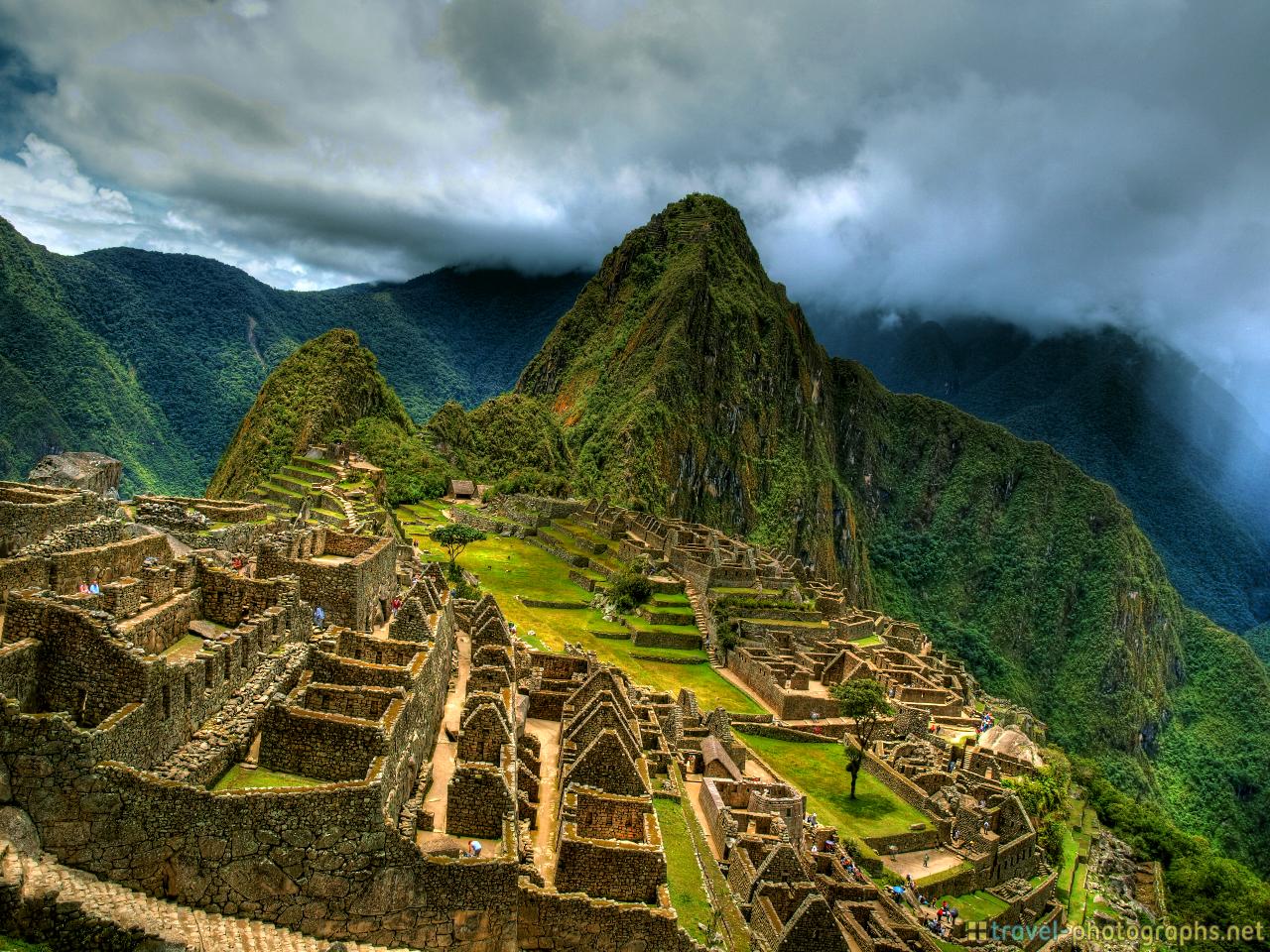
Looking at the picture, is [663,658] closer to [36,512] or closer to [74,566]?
[36,512]

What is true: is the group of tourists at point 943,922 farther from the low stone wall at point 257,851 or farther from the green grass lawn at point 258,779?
the green grass lawn at point 258,779

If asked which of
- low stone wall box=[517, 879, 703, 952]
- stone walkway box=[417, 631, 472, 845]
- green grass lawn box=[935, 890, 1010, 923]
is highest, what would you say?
stone walkway box=[417, 631, 472, 845]

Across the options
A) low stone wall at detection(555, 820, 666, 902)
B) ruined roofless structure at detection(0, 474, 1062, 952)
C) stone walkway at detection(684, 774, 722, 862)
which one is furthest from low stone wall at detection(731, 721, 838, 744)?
low stone wall at detection(555, 820, 666, 902)

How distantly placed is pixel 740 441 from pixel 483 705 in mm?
179043

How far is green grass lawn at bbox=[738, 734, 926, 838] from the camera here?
2933cm

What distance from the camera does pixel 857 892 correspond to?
21.9 meters

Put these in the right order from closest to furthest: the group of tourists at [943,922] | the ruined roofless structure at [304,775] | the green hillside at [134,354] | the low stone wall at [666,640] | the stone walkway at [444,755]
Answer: the ruined roofless structure at [304,775]
the stone walkway at [444,755]
the group of tourists at [943,922]
the low stone wall at [666,640]
the green hillside at [134,354]

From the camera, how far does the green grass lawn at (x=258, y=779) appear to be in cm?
1077

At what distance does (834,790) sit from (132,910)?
2780 centimetres

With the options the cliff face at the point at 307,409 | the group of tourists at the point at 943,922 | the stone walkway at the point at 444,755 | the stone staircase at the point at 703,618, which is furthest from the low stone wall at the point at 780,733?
the cliff face at the point at 307,409

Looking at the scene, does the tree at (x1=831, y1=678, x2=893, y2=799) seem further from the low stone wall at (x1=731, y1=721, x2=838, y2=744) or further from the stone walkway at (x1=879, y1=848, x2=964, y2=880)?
the stone walkway at (x1=879, y1=848, x2=964, y2=880)

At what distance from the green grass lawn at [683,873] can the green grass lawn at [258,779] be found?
7.85 metres

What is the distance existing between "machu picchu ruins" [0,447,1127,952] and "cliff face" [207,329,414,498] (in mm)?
49725

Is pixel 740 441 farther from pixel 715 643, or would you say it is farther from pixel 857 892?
pixel 857 892
